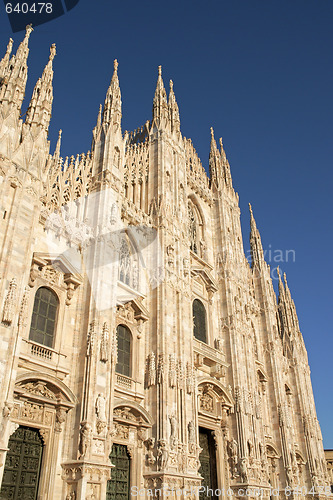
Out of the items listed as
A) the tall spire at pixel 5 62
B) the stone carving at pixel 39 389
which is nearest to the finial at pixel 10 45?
the tall spire at pixel 5 62

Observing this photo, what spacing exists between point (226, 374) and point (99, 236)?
11.5m

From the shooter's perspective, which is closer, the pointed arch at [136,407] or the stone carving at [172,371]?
the pointed arch at [136,407]

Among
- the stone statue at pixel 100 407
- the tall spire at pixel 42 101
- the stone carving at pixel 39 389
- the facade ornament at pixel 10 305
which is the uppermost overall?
the tall spire at pixel 42 101

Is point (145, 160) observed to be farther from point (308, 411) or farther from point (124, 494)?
point (308, 411)

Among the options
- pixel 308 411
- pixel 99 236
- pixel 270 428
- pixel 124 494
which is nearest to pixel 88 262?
pixel 99 236

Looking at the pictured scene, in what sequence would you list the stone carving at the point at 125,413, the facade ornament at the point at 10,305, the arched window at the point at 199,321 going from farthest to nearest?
the arched window at the point at 199,321 → the stone carving at the point at 125,413 → the facade ornament at the point at 10,305

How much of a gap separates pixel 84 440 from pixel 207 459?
1014cm

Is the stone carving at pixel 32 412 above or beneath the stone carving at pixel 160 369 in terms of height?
beneath

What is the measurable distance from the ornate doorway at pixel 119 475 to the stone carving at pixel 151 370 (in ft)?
8.55

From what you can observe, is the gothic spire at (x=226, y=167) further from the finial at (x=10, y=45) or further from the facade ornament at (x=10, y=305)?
the facade ornament at (x=10, y=305)

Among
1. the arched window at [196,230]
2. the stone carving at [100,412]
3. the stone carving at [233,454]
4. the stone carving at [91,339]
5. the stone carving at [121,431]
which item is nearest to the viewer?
the stone carving at [100,412]

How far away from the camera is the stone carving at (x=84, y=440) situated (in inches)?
565

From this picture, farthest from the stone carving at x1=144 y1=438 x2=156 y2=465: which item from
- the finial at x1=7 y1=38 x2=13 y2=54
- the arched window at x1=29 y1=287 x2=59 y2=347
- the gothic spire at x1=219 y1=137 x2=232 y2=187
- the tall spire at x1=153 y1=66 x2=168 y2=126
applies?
the gothic spire at x1=219 y1=137 x2=232 y2=187

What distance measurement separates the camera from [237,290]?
2881cm
